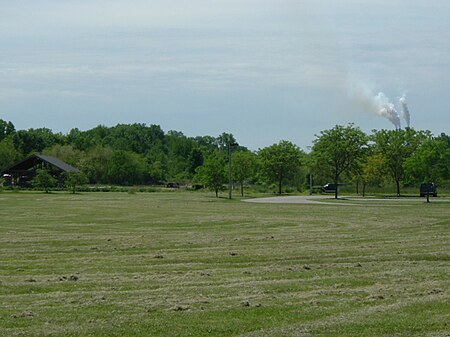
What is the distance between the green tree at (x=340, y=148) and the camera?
83.4 meters

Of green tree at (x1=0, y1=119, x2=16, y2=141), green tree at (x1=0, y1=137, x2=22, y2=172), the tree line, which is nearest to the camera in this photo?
the tree line

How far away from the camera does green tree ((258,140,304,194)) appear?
325 ft

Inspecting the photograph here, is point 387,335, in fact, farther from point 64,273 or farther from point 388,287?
point 64,273

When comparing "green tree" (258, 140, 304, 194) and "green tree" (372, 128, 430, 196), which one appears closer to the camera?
"green tree" (372, 128, 430, 196)

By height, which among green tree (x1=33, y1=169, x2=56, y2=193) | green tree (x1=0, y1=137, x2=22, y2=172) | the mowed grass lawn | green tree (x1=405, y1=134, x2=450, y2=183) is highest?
green tree (x1=0, y1=137, x2=22, y2=172)

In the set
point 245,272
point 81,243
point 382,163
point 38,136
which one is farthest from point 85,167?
point 245,272

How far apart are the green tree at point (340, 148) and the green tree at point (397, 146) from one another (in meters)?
2.16

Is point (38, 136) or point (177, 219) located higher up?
point (38, 136)

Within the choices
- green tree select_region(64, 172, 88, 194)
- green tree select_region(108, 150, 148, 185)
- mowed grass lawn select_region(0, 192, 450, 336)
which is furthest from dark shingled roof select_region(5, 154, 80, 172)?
mowed grass lawn select_region(0, 192, 450, 336)

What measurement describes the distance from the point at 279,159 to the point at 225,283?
8335 centimetres

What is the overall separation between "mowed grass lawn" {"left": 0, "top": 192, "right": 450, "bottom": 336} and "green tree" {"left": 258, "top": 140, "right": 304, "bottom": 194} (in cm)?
6841

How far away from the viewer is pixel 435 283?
15617 mm

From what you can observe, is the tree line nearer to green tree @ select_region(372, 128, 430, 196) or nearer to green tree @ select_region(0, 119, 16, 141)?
green tree @ select_region(372, 128, 430, 196)

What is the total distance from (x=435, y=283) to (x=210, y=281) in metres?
4.46
